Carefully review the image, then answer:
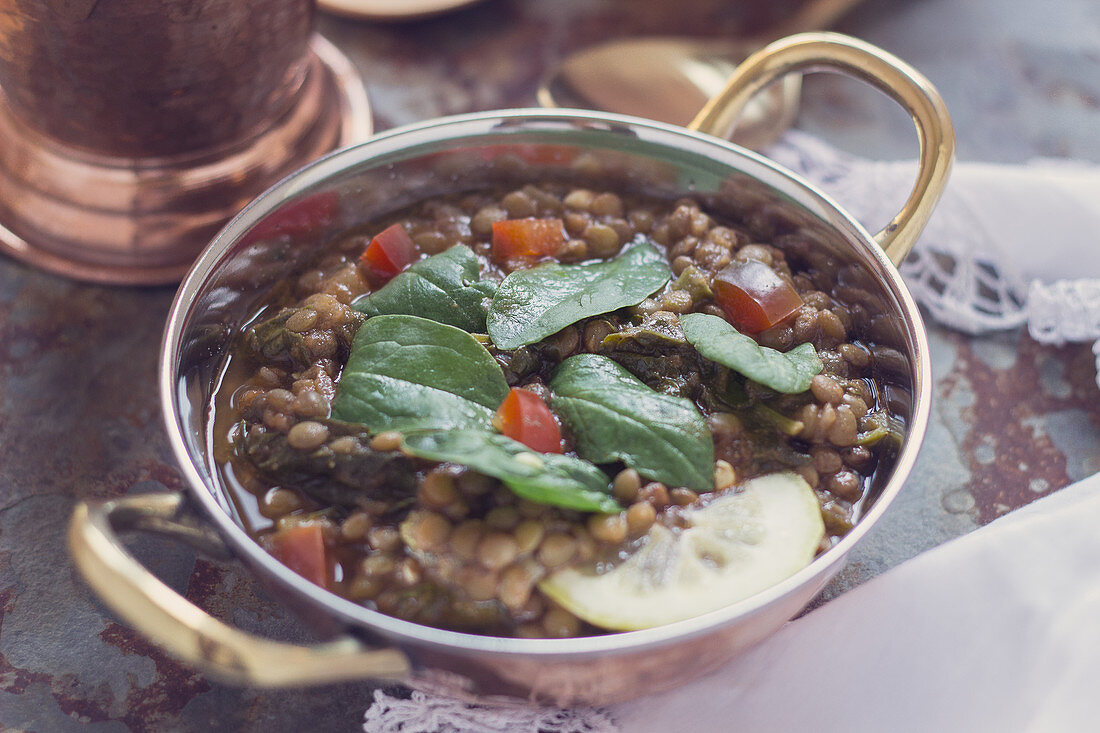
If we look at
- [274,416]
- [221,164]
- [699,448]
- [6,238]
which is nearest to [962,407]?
[699,448]

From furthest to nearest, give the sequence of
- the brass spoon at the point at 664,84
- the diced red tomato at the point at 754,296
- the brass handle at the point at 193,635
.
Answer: the brass spoon at the point at 664,84 < the diced red tomato at the point at 754,296 < the brass handle at the point at 193,635

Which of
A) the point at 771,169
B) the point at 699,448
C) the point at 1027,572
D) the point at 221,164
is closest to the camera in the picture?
the point at 699,448

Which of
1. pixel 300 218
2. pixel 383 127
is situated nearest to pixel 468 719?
pixel 300 218

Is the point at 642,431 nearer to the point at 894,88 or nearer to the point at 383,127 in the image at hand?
the point at 894,88

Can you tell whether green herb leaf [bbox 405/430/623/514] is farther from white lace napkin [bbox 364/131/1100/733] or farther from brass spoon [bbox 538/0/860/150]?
brass spoon [bbox 538/0/860/150]

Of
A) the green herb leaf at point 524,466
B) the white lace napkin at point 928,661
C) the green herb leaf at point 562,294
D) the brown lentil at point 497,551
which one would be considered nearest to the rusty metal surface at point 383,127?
the white lace napkin at point 928,661

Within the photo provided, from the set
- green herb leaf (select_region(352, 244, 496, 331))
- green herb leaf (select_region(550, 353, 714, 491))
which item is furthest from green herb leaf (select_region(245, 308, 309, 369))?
green herb leaf (select_region(550, 353, 714, 491))

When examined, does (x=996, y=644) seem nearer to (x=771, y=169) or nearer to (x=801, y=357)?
(x=801, y=357)

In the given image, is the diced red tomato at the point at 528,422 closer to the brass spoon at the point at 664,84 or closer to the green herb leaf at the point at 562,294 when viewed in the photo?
the green herb leaf at the point at 562,294
